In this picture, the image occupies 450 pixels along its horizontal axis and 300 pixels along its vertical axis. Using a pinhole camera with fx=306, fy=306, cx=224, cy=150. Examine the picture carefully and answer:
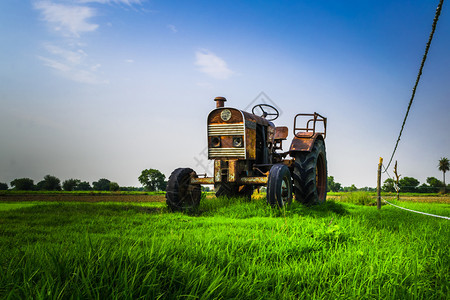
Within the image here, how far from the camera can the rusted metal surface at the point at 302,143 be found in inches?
308

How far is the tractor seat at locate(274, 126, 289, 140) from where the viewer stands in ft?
31.4

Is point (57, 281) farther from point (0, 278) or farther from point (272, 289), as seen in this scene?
point (272, 289)

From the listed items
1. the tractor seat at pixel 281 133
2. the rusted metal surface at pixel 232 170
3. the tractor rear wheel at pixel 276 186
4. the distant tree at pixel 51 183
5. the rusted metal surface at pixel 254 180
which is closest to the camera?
the tractor rear wheel at pixel 276 186

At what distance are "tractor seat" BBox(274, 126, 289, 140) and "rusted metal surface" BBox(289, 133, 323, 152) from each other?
3.73ft

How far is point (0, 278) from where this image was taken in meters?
1.81

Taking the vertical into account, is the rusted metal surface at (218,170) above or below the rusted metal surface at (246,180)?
above

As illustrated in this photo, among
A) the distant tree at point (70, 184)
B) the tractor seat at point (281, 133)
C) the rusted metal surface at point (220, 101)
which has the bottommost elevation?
the distant tree at point (70, 184)

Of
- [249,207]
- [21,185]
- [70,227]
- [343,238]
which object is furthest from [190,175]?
[21,185]

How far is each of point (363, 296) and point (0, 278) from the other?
2.50m

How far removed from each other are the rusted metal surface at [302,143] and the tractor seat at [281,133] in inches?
44.7

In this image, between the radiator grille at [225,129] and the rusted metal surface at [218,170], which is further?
the radiator grille at [225,129]

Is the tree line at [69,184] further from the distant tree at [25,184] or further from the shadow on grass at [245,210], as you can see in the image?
the shadow on grass at [245,210]

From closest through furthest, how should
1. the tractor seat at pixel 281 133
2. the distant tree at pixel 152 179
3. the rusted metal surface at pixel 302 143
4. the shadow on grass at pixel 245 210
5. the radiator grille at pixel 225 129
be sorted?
the shadow on grass at pixel 245 210, the radiator grille at pixel 225 129, the rusted metal surface at pixel 302 143, the tractor seat at pixel 281 133, the distant tree at pixel 152 179

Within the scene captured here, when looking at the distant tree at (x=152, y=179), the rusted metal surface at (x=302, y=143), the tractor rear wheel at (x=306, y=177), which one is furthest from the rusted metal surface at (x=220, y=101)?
the distant tree at (x=152, y=179)
